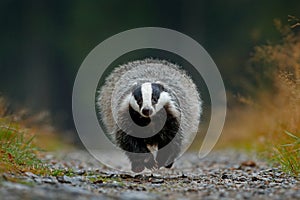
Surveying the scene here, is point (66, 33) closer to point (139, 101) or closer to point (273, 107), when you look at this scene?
point (273, 107)

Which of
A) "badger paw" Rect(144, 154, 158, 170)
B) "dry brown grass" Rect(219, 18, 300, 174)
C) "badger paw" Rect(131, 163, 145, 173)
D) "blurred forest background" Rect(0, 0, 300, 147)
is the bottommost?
"badger paw" Rect(131, 163, 145, 173)

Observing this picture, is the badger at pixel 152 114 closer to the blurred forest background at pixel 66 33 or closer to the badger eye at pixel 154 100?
the badger eye at pixel 154 100

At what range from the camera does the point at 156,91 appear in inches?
233

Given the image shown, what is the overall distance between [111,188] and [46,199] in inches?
45.1

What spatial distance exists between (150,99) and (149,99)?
0.01 meters

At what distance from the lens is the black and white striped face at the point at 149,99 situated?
5.71 metres

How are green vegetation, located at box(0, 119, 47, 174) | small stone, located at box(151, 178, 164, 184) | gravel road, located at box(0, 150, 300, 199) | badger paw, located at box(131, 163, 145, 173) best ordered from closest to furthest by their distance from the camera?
1. gravel road, located at box(0, 150, 300, 199)
2. green vegetation, located at box(0, 119, 47, 174)
3. small stone, located at box(151, 178, 164, 184)
4. badger paw, located at box(131, 163, 145, 173)

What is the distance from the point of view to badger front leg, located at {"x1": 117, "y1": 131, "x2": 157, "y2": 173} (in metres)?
6.17

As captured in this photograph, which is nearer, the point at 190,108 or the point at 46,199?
the point at 46,199

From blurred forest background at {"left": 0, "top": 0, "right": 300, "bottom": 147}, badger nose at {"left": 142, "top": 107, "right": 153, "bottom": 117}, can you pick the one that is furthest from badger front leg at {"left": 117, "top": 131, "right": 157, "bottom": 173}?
blurred forest background at {"left": 0, "top": 0, "right": 300, "bottom": 147}

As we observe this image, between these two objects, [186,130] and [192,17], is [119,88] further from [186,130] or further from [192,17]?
[192,17]

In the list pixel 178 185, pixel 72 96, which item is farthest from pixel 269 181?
pixel 72 96

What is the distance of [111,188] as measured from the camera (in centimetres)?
497

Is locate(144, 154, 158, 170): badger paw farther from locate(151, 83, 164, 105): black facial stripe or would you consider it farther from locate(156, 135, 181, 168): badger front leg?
locate(151, 83, 164, 105): black facial stripe
